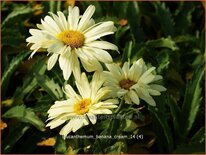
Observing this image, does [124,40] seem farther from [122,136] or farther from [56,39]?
[56,39]

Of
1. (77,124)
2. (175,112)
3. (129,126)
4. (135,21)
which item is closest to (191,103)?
(175,112)

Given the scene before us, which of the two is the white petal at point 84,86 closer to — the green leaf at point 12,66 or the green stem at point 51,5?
the green leaf at point 12,66

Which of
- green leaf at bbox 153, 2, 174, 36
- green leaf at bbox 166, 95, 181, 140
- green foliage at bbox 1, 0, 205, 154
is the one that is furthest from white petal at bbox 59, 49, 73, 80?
green leaf at bbox 153, 2, 174, 36

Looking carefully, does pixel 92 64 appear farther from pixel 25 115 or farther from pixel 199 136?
pixel 199 136

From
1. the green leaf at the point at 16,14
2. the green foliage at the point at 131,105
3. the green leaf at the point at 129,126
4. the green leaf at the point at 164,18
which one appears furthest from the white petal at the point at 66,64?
the green leaf at the point at 164,18

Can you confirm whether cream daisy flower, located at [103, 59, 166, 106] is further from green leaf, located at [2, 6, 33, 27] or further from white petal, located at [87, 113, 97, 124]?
green leaf, located at [2, 6, 33, 27]

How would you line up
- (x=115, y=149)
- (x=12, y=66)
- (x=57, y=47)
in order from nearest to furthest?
(x=57, y=47), (x=115, y=149), (x=12, y=66)
